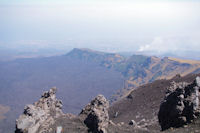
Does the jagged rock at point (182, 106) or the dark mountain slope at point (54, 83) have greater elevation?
the jagged rock at point (182, 106)

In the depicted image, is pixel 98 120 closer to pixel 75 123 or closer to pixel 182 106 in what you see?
pixel 75 123

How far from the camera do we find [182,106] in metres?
13.2

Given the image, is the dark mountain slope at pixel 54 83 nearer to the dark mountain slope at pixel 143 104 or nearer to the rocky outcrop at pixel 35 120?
the dark mountain slope at pixel 143 104

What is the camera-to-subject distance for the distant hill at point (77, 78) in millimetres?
110500

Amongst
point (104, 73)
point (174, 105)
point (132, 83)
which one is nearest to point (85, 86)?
point (132, 83)

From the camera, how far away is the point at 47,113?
2038 centimetres

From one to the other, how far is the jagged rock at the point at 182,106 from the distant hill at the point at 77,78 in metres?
69.4

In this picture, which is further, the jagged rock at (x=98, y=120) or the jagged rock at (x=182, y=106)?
the jagged rock at (x=98, y=120)

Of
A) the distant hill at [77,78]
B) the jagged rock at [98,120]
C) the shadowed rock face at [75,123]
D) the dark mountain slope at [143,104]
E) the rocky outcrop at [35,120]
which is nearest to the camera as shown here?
the jagged rock at [98,120]

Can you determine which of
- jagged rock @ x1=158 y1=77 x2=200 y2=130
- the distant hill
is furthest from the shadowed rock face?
the distant hill

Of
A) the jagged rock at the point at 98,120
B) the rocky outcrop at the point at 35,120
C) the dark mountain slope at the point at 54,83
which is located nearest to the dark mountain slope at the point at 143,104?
the jagged rock at the point at 98,120

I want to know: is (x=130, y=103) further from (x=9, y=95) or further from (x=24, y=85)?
(x=24, y=85)

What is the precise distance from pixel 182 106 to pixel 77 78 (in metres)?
145

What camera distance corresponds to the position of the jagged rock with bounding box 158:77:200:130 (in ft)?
42.0
